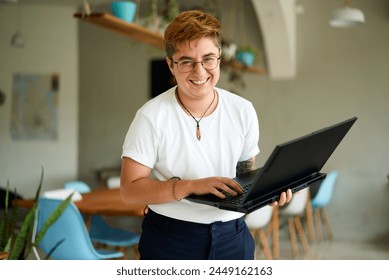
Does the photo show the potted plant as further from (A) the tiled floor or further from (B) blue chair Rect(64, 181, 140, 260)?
(B) blue chair Rect(64, 181, 140, 260)

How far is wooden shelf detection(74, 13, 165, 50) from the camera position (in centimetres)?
374

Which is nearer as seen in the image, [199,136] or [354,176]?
[199,136]

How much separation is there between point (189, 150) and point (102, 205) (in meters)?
2.64

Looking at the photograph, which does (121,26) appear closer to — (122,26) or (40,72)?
(122,26)

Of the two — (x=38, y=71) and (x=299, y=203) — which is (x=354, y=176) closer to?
(x=299, y=203)

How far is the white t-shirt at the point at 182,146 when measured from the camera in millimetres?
1647

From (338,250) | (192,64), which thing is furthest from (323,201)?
(192,64)

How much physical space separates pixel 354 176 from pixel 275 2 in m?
2.21

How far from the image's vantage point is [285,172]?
1578 millimetres

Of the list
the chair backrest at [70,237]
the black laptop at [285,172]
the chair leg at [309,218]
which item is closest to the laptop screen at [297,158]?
the black laptop at [285,172]

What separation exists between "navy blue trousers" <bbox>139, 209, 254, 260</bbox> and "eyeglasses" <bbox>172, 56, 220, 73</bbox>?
16.8 inches
